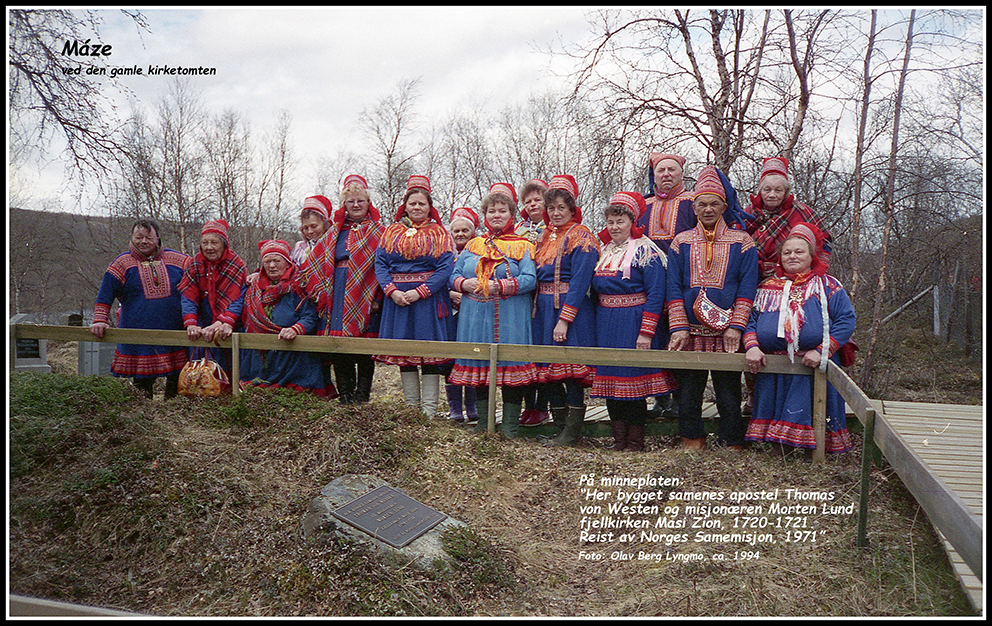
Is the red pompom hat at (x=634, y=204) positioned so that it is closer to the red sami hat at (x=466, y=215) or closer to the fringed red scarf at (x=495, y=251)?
the fringed red scarf at (x=495, y=251)

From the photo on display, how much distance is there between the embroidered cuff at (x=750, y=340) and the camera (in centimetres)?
437

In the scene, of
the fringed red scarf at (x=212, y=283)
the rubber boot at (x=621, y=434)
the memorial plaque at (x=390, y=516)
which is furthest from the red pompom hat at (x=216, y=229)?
the rubber boot at (x=621, y=434)

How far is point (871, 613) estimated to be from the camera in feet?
9.07

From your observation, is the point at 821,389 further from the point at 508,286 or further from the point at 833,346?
the point at 508,286

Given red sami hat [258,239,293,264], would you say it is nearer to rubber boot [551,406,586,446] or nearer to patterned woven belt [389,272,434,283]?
patterned woven belt [389,272,434,283]

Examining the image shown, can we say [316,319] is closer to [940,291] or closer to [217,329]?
[217,329]

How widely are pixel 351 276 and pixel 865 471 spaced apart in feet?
12.9

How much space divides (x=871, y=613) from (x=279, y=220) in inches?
924

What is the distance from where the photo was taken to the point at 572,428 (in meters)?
5.02

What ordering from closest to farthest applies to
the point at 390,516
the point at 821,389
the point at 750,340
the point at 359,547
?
the point at 359,547, the point at 390,516, the point at 821,389, the point at 750,340

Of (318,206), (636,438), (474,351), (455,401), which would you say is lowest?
(636,438)

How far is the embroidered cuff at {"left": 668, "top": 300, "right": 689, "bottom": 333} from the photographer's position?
462 centimetres

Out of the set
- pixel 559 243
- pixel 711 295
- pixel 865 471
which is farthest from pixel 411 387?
pixel 865 471

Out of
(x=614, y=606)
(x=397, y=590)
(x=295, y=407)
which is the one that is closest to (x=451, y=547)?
(x=397, y=590)
